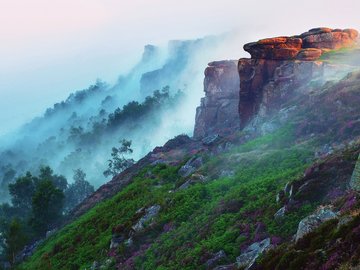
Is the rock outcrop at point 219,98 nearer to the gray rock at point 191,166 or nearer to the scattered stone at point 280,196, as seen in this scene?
the gray rock at point 191,166

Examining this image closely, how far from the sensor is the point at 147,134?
15462cm

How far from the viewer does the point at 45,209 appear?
67.7 m

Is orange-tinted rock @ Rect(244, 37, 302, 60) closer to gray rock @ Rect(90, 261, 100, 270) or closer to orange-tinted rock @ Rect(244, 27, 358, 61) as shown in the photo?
orange-tinted rock @ Rect(244, 27, 358, 61)

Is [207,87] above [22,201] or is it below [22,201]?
above

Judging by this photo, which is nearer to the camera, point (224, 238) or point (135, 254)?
point (224, 238)

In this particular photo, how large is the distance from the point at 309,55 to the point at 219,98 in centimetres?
2964

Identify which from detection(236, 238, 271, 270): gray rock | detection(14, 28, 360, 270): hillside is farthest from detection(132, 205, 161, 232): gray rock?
detection(236, 238, 271, 270): gray rock

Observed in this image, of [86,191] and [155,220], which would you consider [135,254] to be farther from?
[86,191]

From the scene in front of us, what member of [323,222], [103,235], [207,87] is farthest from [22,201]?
[323,222]

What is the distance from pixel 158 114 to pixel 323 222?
146m

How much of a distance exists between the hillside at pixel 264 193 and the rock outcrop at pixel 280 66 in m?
0.15

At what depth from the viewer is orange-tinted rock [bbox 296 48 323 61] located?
59.2 m

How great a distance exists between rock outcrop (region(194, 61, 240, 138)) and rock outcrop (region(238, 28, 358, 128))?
1834 cm

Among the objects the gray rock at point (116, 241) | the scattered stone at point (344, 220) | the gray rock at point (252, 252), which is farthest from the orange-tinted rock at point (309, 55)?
the scattered stone at point (344, 220)
